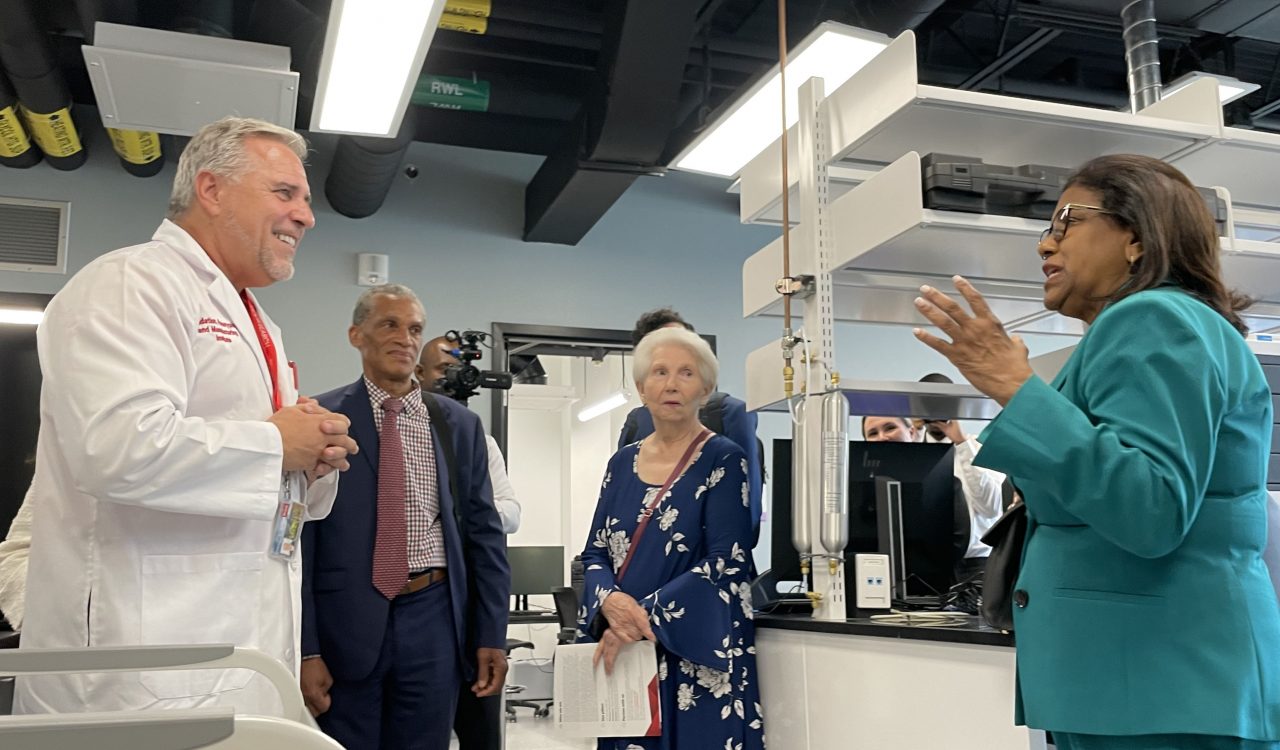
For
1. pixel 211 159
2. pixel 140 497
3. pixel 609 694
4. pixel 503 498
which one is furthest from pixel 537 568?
pixel 140 497

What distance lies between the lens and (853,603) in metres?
2.41

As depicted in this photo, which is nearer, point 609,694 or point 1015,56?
Answer: point 609,694

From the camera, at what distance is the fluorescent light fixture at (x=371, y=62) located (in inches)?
138

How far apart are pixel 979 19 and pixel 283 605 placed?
15.8 feet

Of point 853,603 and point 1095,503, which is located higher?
point 1095,503

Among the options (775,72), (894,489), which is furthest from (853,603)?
(775,72)

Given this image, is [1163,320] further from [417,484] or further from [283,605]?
[417,484]

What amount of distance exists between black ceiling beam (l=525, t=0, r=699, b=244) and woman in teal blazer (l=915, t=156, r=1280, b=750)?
3.16 meters

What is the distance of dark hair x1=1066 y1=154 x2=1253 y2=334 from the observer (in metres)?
1.37

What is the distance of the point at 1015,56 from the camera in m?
5.28

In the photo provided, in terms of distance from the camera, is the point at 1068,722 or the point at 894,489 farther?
the point at 894,489

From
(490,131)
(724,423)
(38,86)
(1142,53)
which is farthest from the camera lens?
(490,131)

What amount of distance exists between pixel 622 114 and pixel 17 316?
2687 millimetres

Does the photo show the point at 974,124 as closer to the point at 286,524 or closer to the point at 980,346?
the point at 980,346
